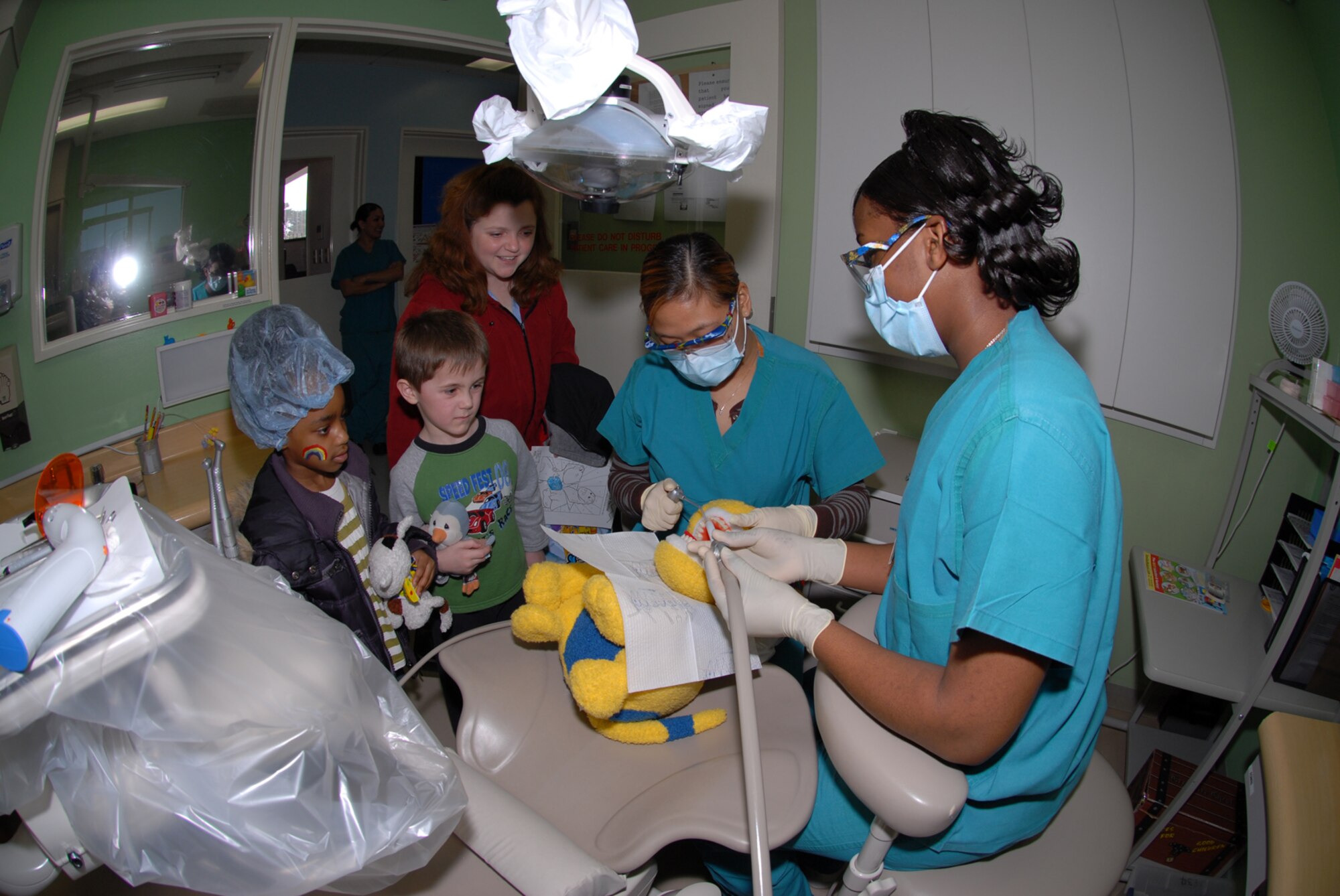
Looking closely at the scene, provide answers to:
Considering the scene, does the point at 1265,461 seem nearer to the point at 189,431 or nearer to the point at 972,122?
the point at 972,122

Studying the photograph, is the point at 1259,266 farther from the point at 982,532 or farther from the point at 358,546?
the point at 358,546

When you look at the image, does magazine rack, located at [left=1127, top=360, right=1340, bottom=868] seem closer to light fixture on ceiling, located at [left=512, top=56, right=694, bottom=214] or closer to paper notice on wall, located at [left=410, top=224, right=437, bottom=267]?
light fixture on ceiling, located at [left=512, top=56, right=694, bottom=214]

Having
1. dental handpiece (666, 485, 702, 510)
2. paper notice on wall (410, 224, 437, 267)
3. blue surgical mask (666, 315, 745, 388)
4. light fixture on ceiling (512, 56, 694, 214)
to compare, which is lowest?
dental handpiece (666, 485, 702, 510)

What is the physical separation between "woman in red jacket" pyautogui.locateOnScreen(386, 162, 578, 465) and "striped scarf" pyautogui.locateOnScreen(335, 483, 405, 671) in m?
0.35

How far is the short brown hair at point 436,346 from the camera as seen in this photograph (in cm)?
164

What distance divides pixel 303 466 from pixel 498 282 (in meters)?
0.84

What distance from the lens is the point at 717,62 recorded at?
2.52 meters

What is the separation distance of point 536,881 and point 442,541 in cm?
92

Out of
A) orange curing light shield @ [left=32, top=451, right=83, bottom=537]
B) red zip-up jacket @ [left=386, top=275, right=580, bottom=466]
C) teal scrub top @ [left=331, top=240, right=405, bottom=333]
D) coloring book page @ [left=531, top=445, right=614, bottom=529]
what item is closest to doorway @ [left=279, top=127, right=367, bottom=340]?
teal scrub top @ [left=331, top=240, right=405, bottom=333]

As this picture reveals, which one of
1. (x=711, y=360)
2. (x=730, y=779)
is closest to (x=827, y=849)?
(x=730, y=779)

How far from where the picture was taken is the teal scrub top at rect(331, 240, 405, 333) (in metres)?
4.68

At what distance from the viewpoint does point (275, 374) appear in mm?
1390

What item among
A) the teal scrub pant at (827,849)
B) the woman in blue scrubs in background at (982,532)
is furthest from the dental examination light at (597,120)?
the teal scrub pant at (827,849)

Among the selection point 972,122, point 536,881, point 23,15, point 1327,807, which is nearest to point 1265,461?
point 1327,807
